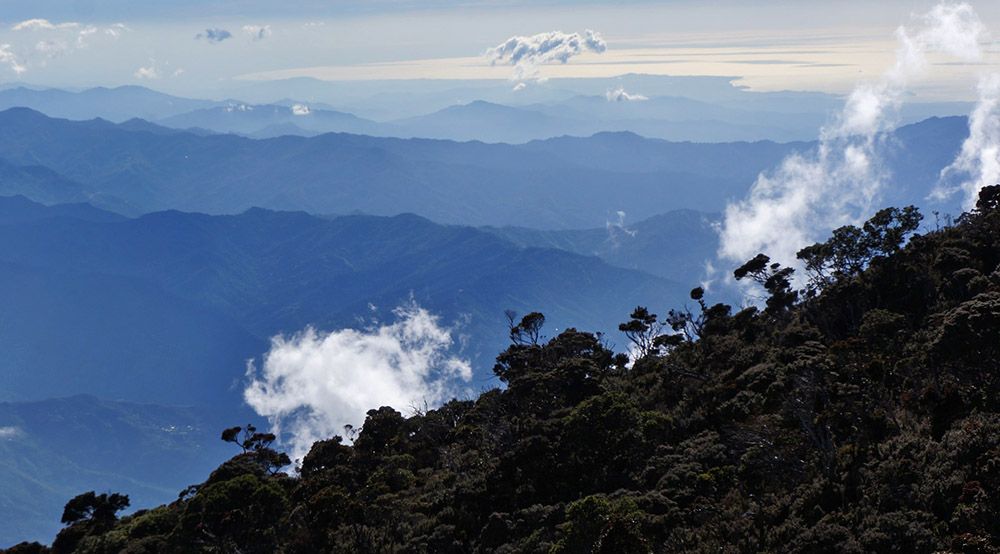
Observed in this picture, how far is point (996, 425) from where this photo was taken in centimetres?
2275

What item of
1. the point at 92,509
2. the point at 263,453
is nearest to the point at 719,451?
the point at 263,453

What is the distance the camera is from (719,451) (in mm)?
31984

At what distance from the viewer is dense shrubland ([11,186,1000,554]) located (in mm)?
23453

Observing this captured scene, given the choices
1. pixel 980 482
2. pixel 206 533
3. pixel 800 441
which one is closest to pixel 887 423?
pixel 800 441

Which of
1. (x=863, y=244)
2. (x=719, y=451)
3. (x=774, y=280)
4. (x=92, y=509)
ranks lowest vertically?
(x=719, y=451)

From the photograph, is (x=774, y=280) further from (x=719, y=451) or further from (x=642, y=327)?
(x=719, y=451)

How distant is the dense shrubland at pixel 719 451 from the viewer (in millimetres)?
23453

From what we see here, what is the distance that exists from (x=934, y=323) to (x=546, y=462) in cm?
1985

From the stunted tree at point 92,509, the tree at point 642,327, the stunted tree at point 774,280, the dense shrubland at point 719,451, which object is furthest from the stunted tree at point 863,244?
the stunted tree at point 92,509

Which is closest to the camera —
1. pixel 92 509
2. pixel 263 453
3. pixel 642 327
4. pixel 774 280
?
pixel 92 509

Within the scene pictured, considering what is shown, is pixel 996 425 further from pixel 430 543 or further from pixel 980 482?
pixel 430 543

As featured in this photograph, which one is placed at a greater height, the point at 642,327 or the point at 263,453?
the point at 642,327

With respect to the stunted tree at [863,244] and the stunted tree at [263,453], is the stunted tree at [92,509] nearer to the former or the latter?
the stunted tree at [263,453]

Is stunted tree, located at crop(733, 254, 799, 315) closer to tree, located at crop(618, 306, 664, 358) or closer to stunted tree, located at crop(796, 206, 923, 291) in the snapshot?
stunted tree, located at crop(796, 206, 923, 291)
